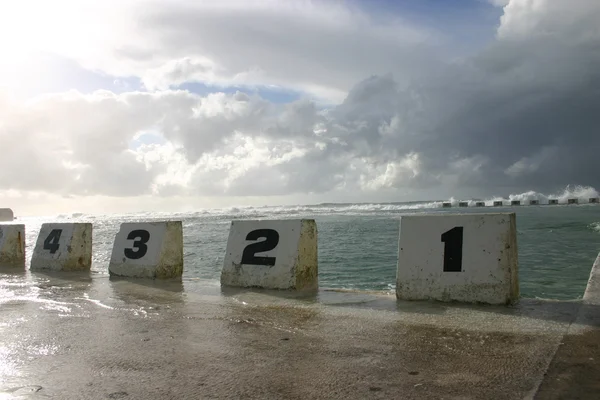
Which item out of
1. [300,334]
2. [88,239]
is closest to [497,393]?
[300,334]

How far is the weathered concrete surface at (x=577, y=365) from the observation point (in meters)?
3.05

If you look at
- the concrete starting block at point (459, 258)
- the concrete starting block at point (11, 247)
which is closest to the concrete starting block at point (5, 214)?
the concrete starting block at point (11, 247)

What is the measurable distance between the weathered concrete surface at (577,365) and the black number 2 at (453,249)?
1368mm

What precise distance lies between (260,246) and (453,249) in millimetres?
2835

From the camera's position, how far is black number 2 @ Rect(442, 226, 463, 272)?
5949mm

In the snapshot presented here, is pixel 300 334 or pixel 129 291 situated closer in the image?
pixel 300 334

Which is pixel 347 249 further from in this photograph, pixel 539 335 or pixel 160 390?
pixel 160 390

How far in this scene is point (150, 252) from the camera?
8727 millimetres

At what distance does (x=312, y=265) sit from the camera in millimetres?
7316

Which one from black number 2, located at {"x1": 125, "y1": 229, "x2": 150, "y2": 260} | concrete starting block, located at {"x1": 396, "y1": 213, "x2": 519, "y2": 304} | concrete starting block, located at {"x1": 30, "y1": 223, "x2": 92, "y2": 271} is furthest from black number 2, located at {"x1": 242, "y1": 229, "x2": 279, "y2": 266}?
concrete starting block, located at {"x1": 30, "y1": 223, "x2": 92, "y2": 271}

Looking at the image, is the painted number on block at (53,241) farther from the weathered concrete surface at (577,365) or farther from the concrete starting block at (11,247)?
the weathered concrete surface at (577,365)

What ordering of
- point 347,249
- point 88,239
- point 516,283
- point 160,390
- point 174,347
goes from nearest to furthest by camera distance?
point 160,390
point 174,347
point 516,283
point 88,239
point 347,249

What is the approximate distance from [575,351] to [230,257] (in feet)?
16.6

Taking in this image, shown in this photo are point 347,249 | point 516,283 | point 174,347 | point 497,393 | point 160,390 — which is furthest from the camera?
point 347,249
